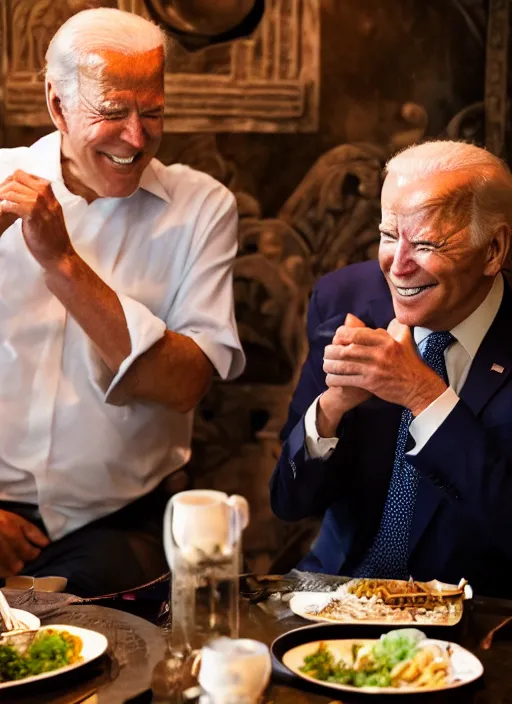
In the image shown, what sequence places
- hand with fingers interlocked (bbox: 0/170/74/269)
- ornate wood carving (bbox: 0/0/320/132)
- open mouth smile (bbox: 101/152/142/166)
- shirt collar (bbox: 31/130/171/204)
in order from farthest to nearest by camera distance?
ornate wood carving (bbox: 0/0/320/132) → shirt collar (bbox: 31/130/171/204) → open mouth smile (bbox: 101/152/142/166) → hand with fingers interlocked (bbox: 0/170/74/269)

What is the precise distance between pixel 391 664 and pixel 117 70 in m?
1.65

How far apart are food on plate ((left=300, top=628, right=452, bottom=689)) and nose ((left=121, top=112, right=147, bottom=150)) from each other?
1442 millimetres

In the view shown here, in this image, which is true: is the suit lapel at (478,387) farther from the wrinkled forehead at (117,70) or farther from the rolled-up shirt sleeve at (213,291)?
the wrinkled forehead at (117,70)

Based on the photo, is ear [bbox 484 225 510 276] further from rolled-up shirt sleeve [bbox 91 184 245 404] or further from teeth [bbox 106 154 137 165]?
teeth [bbox 106 154 137 165]

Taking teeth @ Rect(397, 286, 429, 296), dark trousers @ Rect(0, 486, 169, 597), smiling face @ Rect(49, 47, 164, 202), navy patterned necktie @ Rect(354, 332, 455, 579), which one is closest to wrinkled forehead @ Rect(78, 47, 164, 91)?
smiling face @ Rect(49, 47, 164, 202)

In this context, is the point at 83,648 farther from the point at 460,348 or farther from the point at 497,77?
the point at 497,77

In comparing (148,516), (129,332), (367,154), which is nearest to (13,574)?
(148,516)

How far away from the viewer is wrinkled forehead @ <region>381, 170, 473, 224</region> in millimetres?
2365

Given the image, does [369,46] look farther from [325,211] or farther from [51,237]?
[51,237]

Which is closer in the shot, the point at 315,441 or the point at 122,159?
the point at 315,441

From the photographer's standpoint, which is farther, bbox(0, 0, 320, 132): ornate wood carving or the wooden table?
bbox(0, 0, 320, 132): ornate wood carving

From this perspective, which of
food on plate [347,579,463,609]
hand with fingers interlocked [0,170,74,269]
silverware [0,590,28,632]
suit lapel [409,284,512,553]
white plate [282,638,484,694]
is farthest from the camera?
hand with fingers interlocked [0,170,74,269]

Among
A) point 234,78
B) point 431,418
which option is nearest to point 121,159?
point 234,78

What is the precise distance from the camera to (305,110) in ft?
11.2
